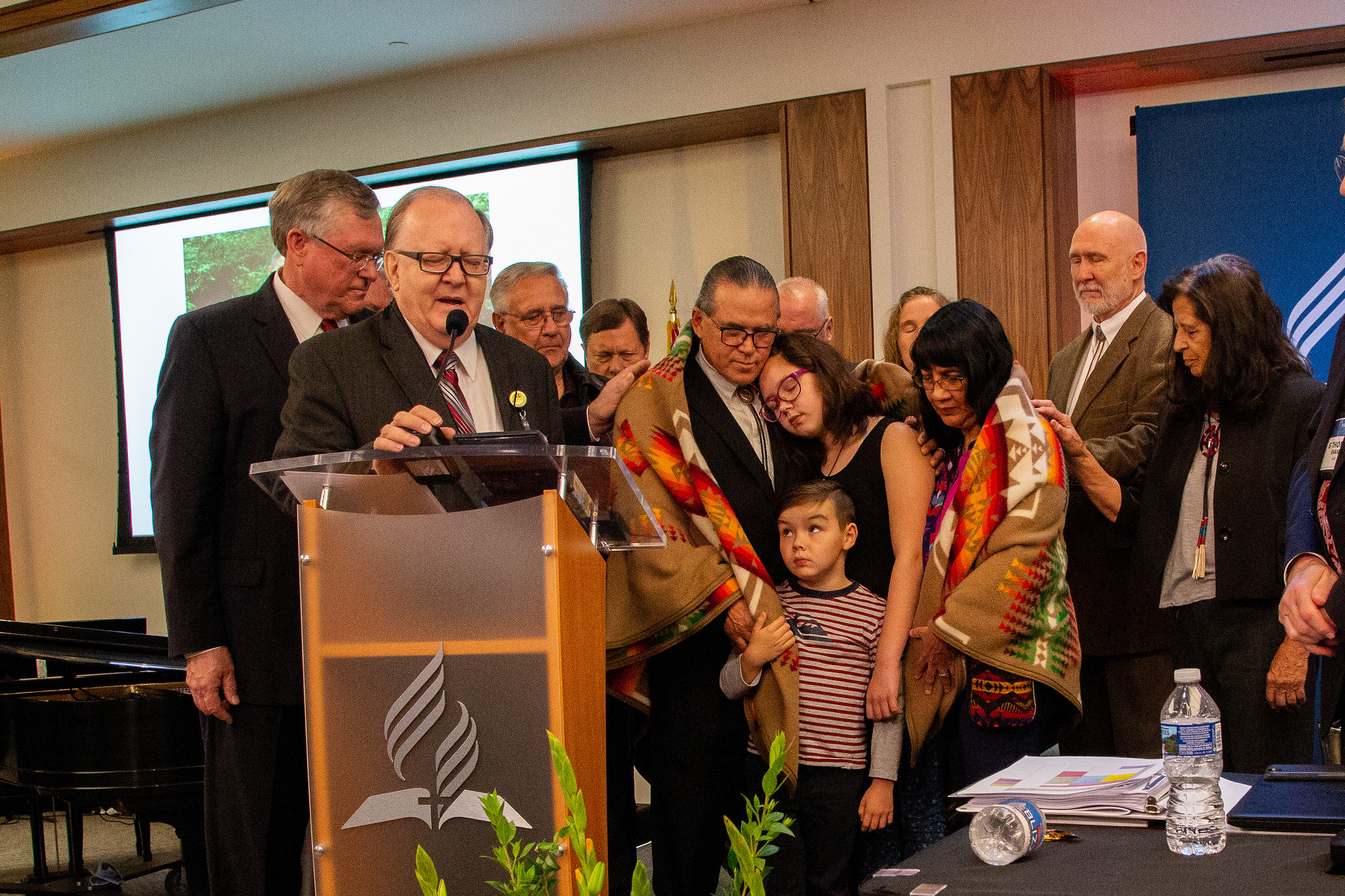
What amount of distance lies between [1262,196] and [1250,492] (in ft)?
7.72

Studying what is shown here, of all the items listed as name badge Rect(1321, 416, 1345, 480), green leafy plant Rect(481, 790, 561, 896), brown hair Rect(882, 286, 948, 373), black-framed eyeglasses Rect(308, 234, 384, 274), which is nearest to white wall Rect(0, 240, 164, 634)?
brown hair Rect(882, 286, 948, 373)

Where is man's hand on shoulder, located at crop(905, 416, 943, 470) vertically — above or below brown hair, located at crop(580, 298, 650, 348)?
below

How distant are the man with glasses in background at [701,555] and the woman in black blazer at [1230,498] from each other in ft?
2.39

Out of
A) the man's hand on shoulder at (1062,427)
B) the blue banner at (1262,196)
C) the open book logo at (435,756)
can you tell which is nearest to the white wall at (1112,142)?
the blue banner at (1262,196)

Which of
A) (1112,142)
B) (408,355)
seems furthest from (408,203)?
(1112,142)

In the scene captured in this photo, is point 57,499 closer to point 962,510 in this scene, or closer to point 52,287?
point 52,287

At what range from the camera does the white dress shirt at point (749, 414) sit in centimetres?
261

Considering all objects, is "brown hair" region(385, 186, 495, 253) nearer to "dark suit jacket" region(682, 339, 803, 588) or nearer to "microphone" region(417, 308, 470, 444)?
"microphone" region(417, 308, 470, 444)

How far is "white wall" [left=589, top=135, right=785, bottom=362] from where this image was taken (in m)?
5.66

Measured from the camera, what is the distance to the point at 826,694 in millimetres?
2482

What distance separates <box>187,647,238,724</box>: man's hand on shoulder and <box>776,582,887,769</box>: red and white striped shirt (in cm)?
111

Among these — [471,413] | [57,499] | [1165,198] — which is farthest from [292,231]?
[57,499]

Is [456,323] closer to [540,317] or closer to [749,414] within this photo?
[749,414]

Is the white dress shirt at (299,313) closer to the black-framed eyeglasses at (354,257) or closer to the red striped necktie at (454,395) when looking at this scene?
the black-framed eyeglasses at (354,257)
